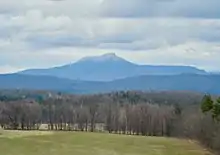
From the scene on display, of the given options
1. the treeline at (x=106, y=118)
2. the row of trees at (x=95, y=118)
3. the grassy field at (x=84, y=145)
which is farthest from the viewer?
the row of trees at (x=95, y=118)

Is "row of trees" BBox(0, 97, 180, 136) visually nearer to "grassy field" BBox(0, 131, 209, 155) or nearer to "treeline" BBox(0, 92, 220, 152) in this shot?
"treeline" BBox(0, 92, 220, 152)

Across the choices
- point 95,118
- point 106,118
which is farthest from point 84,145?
point 95,118

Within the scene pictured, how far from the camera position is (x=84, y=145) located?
69438 millimetres

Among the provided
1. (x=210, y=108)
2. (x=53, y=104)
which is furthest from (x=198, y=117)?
(x=53, y=104)

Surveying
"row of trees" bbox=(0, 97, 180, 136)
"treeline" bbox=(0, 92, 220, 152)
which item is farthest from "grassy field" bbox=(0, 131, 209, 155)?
"row of trees" bbox=(0, 97, 180, 136)

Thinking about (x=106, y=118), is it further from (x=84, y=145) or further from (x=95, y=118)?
(x=84, y=145)

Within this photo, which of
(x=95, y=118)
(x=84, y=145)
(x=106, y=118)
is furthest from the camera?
(x=95, y=118)

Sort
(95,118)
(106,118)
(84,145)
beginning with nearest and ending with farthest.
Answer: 1. (84,145)
2. (106,118)
3. (95,118)

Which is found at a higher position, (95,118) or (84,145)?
(95,118)

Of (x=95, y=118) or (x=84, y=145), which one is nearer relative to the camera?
(x=84, y=145)

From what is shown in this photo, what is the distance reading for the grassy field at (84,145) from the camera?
62062 millimetres

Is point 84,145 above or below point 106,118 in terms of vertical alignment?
below

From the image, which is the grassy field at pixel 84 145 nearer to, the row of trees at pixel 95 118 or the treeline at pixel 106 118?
the treeline at pixel 106 118

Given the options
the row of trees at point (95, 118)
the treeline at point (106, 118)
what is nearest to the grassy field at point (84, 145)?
the treeline at point (106, 118)
